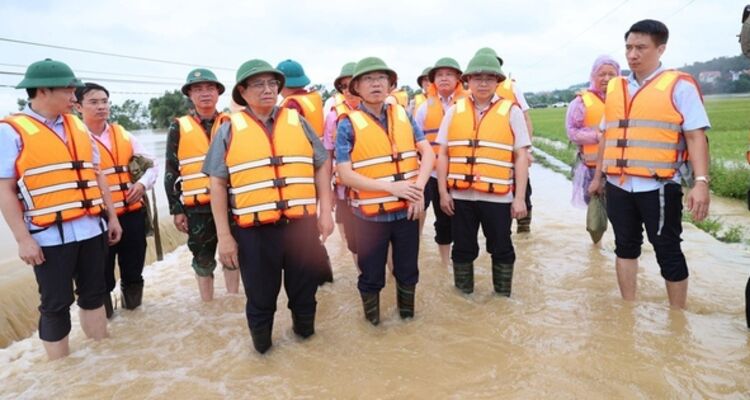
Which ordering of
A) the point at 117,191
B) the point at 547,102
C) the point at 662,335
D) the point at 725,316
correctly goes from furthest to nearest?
the point at 547,102 < the point at 117,191 < the point at 725,316 < the point at 662,335

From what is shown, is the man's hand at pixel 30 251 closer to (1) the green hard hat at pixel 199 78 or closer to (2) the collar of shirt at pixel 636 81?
(1) the green hard hat at pixel 199 78

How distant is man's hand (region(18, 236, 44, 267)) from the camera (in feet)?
10.1

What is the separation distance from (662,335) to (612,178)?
1.18 meters

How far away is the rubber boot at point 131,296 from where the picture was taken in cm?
463

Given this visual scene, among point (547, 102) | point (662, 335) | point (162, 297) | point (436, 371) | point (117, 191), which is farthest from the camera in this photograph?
point (547, 102)

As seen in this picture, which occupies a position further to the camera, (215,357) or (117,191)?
(117,191)

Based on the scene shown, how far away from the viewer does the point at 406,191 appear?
11.6 feet

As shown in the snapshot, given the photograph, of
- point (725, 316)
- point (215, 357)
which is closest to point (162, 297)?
point (215, 357)

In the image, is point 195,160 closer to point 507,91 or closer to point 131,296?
point 131,296

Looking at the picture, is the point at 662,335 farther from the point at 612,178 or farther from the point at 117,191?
the point at 117,191

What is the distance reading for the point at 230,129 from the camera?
3207mm

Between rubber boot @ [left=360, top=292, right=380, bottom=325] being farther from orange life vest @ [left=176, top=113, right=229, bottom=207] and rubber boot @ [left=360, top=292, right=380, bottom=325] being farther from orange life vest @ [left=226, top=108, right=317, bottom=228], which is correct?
orange life vest @ [left=176, top=113, right=229, bottom=207]

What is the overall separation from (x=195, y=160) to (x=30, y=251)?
1.45 meters

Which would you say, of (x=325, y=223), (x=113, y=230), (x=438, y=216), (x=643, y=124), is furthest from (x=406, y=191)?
(x=113, y=230)
